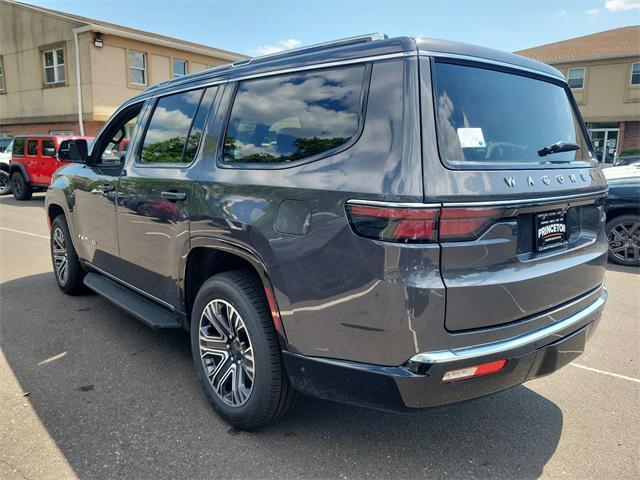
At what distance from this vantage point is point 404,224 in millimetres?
1991

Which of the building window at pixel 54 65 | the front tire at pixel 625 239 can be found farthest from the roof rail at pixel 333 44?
the building window at pixel 54 65

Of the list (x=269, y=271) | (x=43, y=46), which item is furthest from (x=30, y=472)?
(x=43, y=46)

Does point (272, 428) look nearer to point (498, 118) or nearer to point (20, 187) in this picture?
point (498, 118)

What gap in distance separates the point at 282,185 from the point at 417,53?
2.84 feet

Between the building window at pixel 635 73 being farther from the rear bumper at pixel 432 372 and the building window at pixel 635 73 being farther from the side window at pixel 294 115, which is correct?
the side window at pixel 294 115

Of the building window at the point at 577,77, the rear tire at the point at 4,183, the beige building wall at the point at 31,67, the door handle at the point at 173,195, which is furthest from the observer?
the building window at the point at 577,77

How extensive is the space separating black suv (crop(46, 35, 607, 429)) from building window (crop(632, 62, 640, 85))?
92.1 ft

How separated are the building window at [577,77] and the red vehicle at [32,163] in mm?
24924

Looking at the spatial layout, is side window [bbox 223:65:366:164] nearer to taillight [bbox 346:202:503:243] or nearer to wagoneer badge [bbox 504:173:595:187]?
taillight [bbox 346:202:503:243]

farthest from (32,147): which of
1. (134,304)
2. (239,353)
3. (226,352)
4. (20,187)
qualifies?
(239,353)

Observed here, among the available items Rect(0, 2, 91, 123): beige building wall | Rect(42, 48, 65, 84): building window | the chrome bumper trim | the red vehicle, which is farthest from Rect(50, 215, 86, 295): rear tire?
Rect(42, 48, 65, 84): building window

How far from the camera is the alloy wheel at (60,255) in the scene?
521cm

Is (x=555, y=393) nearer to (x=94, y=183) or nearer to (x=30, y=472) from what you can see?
(x=30, y=472)

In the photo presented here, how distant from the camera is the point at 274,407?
2615 mm
